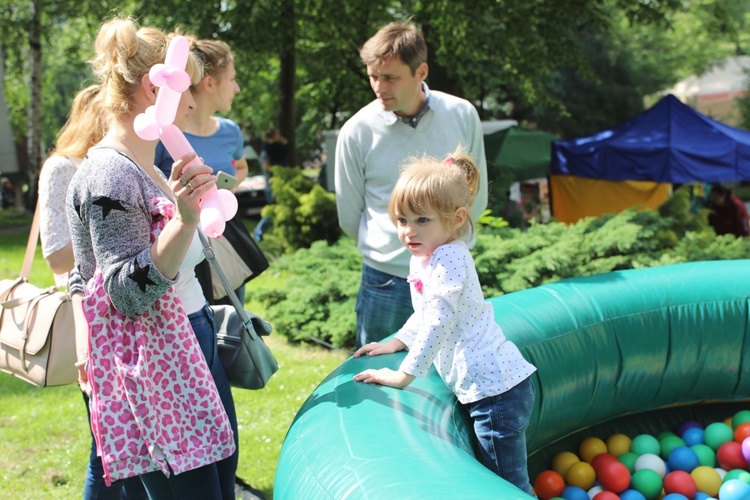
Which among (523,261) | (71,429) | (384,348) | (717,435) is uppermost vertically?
(384,348)

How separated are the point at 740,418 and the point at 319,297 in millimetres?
3346

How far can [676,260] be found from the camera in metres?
5.41

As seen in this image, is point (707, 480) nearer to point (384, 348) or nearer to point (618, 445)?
point (618, 445)

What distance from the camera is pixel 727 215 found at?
32.8ft

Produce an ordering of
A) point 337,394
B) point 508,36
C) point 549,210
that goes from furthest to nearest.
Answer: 1. point 549,210
2. point 508,36
3. point 337,394

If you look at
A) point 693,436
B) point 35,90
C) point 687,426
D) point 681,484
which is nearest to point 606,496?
point 681,484


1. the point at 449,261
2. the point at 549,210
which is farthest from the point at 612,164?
the point at 449,261

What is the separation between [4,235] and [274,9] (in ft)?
20.6

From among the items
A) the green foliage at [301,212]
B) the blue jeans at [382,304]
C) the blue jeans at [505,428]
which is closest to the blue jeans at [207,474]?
the blue jeans at [505,428]

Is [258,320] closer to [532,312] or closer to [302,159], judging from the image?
[532,312]

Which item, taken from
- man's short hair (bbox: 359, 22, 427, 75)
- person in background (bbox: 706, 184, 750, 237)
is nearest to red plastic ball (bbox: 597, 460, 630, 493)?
man's short hair (bbox: 359, 22, 427, 75)

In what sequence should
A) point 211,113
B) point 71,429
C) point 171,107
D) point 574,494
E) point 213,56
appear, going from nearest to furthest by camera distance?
1. point 171,107
2. point 213,56
3. point 211,113
4. point 574,494
5. point 71,429

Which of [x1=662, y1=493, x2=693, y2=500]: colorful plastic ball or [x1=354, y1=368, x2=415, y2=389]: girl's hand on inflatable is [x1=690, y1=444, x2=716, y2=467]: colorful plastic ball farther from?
[x1=354, y1=368, x2=415, y2=389]: girl's hand on inflatable

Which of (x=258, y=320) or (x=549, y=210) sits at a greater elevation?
(x=258, y=320)
